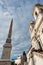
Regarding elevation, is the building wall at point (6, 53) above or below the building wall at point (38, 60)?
above

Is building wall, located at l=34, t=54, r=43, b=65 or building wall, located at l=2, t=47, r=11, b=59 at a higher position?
→ building wall, located at l=2, t=47, r=11, b=59

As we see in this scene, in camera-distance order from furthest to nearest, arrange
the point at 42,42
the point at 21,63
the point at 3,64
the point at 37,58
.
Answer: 1. the point at 42,42
2. the point at 21,63
3. the point at 37,58
4. the point at 3,64

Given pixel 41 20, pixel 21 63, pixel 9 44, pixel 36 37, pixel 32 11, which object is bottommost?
pixel 21 63

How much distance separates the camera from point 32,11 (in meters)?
34.6

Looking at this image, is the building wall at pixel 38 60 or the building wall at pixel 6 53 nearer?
the building wall at pixel 6 53

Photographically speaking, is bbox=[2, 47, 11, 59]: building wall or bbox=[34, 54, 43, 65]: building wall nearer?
bbox=[2, 47, 11, 59]: building wall

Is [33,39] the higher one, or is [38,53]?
[33,39]

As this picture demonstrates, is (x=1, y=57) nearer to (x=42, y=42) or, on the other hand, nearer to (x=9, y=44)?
(x=9, y=44)

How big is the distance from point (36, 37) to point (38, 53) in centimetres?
1337

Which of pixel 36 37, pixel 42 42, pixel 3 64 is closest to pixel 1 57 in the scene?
pixel 3 64

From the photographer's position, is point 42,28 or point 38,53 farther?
point 42,28

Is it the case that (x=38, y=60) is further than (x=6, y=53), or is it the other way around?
(x=38, y=60)

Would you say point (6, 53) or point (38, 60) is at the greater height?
point (6, 53)

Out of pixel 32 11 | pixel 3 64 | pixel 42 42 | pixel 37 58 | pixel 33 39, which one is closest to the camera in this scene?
pixel 3 64
